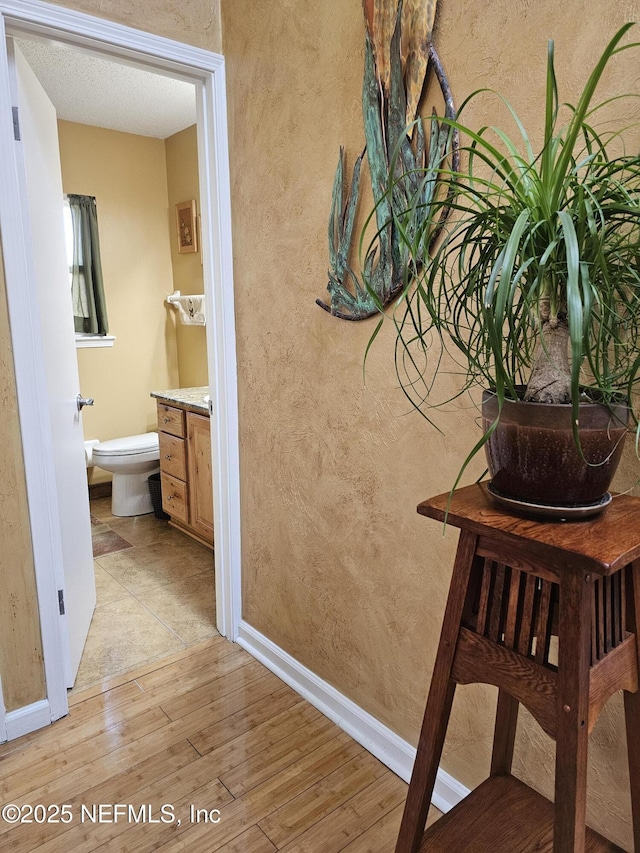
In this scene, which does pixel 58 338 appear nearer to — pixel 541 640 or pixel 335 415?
pixel 335 415

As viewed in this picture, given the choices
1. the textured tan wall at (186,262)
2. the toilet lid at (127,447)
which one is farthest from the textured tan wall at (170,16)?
the toilet lid at (127,447)

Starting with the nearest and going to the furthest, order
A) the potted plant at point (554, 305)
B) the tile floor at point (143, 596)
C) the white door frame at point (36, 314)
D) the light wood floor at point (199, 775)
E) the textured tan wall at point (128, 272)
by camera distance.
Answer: the potted plant at point (554, 305)
the light wood floor at point (199, 775)
the white door frame at point (36, 314)
the tile floor at point (143, 596)
the textured tan wall at point (128, 272)

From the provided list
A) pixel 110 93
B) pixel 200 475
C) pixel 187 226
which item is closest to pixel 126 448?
pixel 200 475

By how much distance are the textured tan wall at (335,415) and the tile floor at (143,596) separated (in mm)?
464

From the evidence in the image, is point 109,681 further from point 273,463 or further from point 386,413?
point 386,413

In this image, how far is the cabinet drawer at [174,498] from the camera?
329 centimetres

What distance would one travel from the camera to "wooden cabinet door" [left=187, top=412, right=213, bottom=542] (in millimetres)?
2998

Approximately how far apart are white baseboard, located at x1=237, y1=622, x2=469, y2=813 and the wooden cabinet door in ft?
2.87

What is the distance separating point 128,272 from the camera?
4113mm

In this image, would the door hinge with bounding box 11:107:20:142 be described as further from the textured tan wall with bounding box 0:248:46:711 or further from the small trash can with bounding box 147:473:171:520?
the small trash can with bounding box 147:473:171:520

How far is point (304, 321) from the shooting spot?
1.85 metres

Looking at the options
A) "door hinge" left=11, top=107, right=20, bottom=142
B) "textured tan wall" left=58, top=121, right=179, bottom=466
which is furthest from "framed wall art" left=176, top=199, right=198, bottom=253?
"door hinge" left=11, top=107, right=20, bottom=142

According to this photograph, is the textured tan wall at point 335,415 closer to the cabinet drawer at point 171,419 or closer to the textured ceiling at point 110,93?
the cabinet drawer at point 171,419

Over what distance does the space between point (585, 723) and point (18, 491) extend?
1.64 m
